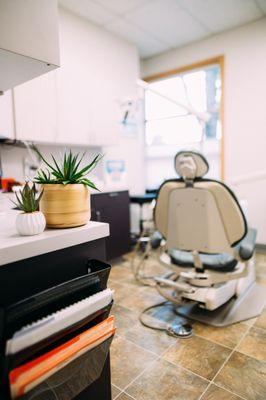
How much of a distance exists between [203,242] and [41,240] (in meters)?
1.24

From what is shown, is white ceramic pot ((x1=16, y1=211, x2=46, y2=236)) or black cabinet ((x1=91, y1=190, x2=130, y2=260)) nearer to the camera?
white ceramic pot ((x1=16, y1=211, x2=46, y2=236))

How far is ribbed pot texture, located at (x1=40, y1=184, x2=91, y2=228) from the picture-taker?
863 millimetres

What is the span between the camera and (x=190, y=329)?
1762 millimetres

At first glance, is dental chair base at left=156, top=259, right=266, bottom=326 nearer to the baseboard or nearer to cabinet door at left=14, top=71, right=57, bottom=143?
the baseboard

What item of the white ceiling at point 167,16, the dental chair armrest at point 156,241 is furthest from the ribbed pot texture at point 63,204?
the white ceiling at point 167,16

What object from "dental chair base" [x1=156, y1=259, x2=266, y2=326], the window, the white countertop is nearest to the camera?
the white countertop

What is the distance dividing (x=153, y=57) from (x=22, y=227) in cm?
410

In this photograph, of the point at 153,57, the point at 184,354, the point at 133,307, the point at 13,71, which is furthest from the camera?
the point at 153,57

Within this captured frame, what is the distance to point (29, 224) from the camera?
0.80 metres

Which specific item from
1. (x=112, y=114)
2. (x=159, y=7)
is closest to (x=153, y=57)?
(x=159, y=7)

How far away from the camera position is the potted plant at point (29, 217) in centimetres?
80

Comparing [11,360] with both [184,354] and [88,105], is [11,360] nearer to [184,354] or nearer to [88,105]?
[184,354]

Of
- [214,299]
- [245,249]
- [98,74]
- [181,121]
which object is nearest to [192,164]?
[245,249]

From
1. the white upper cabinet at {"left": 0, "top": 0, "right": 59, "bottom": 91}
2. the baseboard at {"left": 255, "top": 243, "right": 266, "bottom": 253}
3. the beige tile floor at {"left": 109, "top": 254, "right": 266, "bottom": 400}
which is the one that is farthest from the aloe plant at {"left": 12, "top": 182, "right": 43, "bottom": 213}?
the baseboard at {"left": 255, "top": 243, "right": 266, "bottom": 253}
